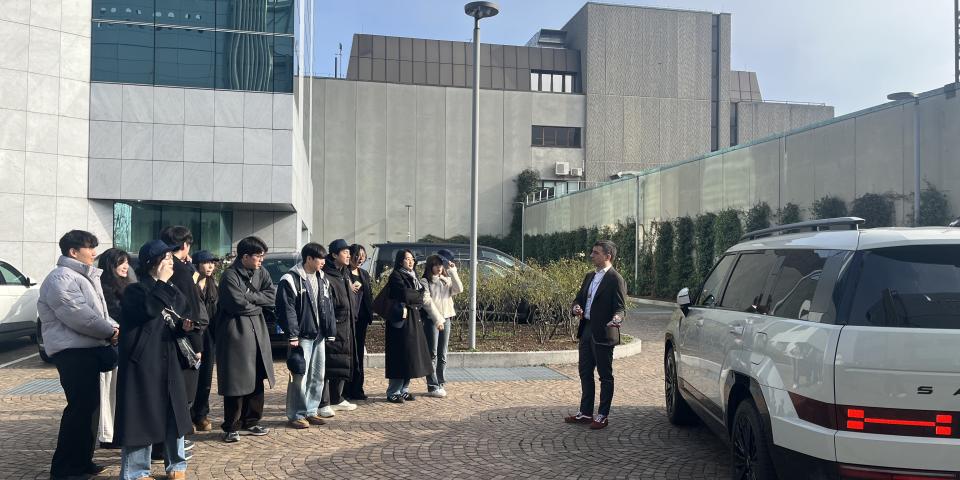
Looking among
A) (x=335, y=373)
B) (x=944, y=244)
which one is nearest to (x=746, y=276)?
(x=944, y=244)

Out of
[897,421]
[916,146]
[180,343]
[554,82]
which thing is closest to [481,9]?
[180,343]

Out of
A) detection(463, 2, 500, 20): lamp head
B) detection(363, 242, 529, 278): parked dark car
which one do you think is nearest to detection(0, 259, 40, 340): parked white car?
detection(363, 242, 529, 278): parked dark car

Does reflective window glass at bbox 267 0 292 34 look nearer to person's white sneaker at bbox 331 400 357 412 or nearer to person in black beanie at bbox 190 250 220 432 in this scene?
person in black beanie at bbox 190 250 220 432

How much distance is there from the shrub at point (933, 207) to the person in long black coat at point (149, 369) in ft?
49.7

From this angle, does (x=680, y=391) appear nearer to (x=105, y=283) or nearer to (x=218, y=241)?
(x=105, y=283)

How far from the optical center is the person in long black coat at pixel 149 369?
4793 mm

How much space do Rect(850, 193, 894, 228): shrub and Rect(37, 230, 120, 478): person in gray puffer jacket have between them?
16.2m

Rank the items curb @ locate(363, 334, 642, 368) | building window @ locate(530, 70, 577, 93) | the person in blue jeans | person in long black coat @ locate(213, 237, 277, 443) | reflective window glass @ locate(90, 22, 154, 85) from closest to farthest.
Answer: person in long black coat @ locate(213, 237, 277, 443) < the person in blue jeans < curb @ locate(363, 334, 642, 368) < reflective window glass @ locate(90, 22, 154, 85) < building window @ locate(530, 70, 577, 93)

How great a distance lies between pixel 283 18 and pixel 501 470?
20803 mm

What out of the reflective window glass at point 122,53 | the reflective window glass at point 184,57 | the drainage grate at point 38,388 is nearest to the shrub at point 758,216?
the reflective window glass at point 184,57

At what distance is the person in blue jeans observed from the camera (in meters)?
6.56

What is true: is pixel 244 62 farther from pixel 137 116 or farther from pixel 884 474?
pixel 884 474

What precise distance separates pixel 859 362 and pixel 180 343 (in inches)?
171

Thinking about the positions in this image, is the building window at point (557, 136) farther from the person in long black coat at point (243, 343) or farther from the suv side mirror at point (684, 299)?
the person in long black coat at point (243, 343)
